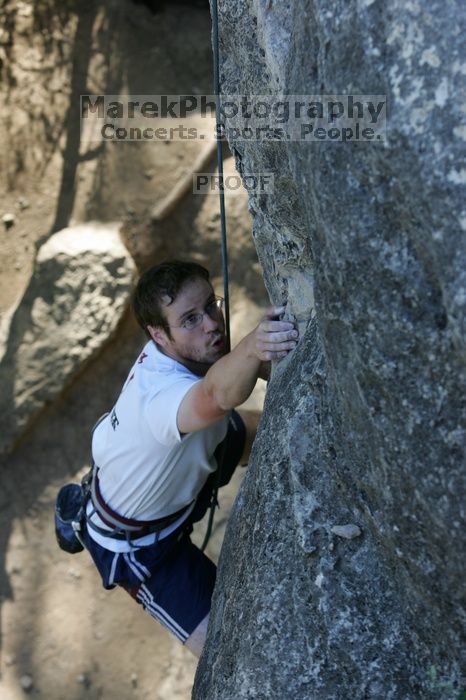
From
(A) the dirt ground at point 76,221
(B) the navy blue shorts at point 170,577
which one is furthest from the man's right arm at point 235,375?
(A) the dirt ground at point 76,221

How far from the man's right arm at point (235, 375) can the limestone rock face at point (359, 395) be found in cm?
5

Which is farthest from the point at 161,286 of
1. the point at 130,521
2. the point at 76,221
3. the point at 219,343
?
the point at 76,221

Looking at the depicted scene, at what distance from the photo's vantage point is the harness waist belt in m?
2.62

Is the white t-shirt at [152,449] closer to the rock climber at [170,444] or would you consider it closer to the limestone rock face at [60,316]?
the rock climber at [170,444]

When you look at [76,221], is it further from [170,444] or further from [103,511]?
[170,444]

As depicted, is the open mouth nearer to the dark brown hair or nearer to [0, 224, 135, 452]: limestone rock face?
the dark brown hair

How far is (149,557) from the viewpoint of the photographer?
2654 millimetres

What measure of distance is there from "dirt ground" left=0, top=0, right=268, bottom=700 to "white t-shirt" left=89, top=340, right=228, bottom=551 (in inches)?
87.2

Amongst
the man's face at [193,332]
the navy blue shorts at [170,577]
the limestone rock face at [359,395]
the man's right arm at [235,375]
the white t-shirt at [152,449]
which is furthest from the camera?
the navy blue shorts at [170,577]

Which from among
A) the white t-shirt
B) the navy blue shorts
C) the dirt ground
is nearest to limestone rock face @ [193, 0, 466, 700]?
the white t-shirt

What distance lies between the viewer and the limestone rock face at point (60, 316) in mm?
4750

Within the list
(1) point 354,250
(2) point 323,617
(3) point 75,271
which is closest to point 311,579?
(2) point 323,617

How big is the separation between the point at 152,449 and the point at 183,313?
39cm

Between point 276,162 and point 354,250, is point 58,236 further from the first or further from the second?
point 354,250
